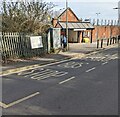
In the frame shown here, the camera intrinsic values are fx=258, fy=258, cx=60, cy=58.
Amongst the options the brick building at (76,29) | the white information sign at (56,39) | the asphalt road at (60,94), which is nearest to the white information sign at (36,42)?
the white information sign at (56,39)

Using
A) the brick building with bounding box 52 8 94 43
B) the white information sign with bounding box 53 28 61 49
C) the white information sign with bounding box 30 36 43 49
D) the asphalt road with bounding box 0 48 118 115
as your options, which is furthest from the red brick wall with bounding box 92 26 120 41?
the asphalt road with bounding box 0 48 118 115

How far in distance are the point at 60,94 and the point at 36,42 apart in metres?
12.0

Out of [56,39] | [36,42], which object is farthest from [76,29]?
[36,42]

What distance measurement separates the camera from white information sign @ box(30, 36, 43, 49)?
62.5 ft

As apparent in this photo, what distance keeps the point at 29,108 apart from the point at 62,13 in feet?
121

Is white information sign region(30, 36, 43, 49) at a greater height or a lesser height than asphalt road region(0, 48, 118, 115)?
greater

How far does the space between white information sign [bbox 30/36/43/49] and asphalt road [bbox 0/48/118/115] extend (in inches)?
301

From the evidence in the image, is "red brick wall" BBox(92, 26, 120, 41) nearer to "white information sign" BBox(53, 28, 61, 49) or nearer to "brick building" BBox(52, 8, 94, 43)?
Result: "brick building" BBox(52, 8, 94, 43)

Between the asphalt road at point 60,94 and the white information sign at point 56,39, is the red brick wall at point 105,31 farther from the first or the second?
the asphalt road at point 60,94

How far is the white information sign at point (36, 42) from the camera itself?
19062 mm

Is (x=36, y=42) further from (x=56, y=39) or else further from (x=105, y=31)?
(x=105, y=31)

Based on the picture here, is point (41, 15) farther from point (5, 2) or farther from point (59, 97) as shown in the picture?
point (59, 97)

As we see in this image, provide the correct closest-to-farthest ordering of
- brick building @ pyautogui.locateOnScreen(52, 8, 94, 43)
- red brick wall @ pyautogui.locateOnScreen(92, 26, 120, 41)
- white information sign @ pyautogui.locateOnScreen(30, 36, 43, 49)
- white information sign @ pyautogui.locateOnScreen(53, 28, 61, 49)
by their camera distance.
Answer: white information sign @ pyautogui.locateOnScreen(30, 36, 43, 49)
white information sign @ pyautogui.locateOnScreen(53, 28, 61, 49)
brick building @ pyautogui.locateOnScreen(52, 8, 94, 43)
red brick wall @ pyautogui.locateOnScreen(92, 26, 120, 41)

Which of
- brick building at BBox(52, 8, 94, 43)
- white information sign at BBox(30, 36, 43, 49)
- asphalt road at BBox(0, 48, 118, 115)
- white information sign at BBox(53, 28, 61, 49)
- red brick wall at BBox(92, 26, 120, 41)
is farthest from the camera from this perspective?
red brick wall at BBox(92, 26, 120, 41)
